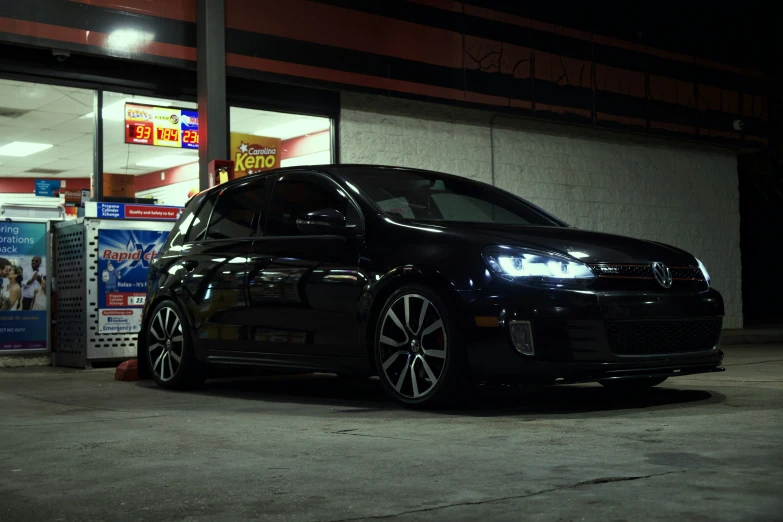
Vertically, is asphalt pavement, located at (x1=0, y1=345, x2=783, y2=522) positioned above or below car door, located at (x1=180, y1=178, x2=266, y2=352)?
below

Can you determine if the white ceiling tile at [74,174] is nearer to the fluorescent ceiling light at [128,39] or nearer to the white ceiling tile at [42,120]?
the white ceiling tile at [42,120]

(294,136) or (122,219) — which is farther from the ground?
(294,136)

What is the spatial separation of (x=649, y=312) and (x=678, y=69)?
1277 centimetres

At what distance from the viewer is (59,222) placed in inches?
454

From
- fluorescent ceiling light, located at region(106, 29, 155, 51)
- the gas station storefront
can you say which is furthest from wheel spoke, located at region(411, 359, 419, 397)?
fluorescent ceiling light, located at region(106, 29, 155, 51)

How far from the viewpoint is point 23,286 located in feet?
36.9

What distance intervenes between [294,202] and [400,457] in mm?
3250

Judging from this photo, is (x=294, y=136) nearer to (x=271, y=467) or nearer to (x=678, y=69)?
(x=678, y=69)

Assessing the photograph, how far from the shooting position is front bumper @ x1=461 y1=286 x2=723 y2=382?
5.80m

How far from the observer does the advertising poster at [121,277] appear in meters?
10.9

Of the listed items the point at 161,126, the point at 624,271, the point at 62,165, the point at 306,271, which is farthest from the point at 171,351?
the point at 62,165

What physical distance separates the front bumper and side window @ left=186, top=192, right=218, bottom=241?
2.96 m

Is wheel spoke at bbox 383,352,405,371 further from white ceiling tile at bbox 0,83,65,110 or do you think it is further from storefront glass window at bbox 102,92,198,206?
white ceiling tile at bbox 0,83,65,110

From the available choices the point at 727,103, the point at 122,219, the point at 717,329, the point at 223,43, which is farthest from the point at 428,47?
the point at 717,329
